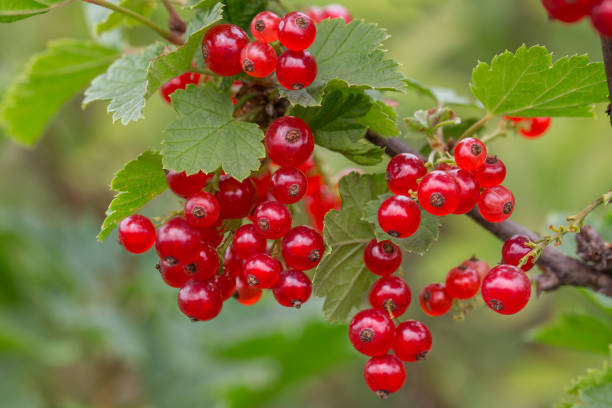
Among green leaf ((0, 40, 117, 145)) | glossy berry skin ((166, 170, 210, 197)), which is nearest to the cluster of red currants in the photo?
glossy berry skin ((166, 170, 210, 197))

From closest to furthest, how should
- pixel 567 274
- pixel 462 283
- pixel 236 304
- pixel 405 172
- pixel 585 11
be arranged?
1. pixel 585 11
2. pixel 405 172
3. pixel 462 283
4. pixel 567 274
5. pixel 236 304

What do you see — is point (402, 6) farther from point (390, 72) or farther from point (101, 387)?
point (101, 387)

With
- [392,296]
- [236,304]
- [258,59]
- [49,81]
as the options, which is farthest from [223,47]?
Result: [236,304]

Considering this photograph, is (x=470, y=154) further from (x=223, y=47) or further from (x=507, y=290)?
(x=223, y=47)

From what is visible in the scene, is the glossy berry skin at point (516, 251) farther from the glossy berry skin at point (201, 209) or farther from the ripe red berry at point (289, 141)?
the glossy berry skin at point (201, 209)

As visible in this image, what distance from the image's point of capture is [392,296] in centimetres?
104

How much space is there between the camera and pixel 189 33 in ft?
3.39

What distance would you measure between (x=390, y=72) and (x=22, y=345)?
3192mm

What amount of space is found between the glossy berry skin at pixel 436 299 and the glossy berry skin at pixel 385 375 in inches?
6.5

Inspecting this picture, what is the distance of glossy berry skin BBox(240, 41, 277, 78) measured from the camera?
3.23 feet

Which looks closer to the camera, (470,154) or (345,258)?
(470,154)

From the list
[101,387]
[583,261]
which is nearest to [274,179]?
[583,261]

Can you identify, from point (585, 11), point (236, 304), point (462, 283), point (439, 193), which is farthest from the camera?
point (236, 304)

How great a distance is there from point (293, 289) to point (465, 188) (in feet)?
1.04
